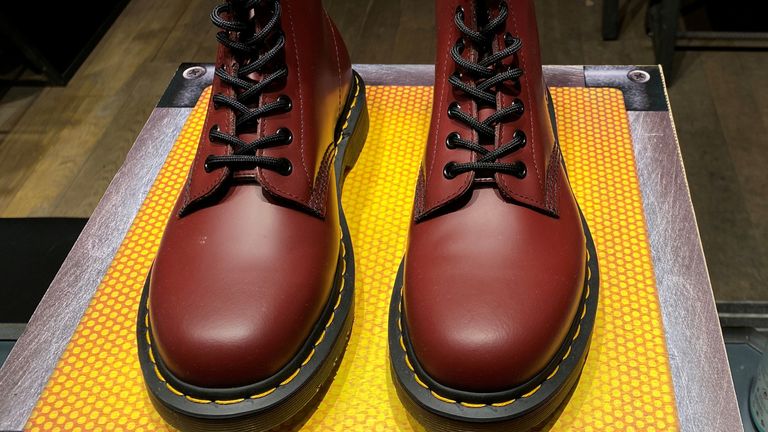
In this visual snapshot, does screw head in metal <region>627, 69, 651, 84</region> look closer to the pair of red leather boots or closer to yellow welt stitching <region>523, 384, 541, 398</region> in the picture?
the pair of red leather boots

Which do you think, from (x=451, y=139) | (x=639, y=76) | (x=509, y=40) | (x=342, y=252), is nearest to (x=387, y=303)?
(x=342, y=252)

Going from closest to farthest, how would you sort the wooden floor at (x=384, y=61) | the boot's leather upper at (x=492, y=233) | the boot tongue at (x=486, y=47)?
the boot's leather upper at (x=492, y=233) → the boot tongue at (x=486, y=47) → the wooden floor at (x=384, y=61)

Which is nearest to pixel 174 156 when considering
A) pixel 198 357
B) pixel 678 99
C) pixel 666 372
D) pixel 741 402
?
pixel 198 357

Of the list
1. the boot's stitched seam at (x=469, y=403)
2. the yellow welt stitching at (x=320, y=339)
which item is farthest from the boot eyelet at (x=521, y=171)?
the yellow welt stitching at (x=320, y=339)

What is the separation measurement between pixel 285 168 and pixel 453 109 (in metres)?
0.16

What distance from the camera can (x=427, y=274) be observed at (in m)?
0.49

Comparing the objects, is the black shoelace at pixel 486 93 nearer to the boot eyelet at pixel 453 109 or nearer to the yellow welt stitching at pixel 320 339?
the boot eyelet at pixel 453 109

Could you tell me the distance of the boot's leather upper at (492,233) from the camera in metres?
0.45

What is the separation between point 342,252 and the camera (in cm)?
59

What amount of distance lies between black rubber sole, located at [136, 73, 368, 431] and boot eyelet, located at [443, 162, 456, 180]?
0.13 metres

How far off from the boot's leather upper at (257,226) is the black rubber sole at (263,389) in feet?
0.03

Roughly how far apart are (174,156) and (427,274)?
0.46 metres

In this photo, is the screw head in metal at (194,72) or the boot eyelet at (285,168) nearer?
the boot eyelet at (285,168)

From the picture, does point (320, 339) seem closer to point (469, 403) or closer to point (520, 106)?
point (469, 403)
